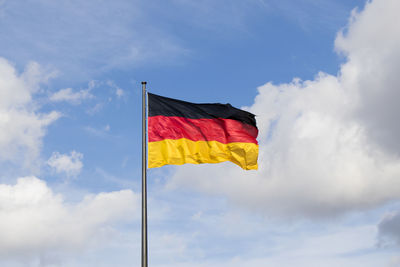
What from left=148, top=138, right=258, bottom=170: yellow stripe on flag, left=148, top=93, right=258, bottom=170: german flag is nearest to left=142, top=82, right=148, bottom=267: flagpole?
left=148, top=93, right=258, bottom=170: german flag

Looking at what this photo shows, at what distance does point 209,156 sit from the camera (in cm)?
2367

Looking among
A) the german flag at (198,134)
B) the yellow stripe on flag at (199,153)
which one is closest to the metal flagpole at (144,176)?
the german flag at (198,134)

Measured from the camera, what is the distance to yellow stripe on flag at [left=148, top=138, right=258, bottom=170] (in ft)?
71.3

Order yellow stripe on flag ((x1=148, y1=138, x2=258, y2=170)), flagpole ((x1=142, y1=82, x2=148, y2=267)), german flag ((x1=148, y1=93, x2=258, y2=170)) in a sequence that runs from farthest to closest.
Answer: german flag ((x1=148, y1=93, x2=258, y2=170)), yellow stripe on flag ((x1=148, y1=138, x2=258, y2=170)), flagpole ((x1=142, y1=82, x2=148, y2=267))

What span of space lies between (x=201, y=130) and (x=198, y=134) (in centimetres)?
33

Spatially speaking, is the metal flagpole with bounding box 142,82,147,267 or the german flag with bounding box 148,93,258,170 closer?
the metal flagpole with bounding box 142,82,147,267

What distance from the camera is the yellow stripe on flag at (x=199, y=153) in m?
Answer: 21.7

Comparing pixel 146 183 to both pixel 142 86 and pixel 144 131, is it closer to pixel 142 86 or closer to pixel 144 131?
pixel 144 131

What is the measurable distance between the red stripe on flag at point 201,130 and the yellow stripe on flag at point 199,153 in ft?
0.77

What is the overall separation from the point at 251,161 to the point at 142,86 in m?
6.96

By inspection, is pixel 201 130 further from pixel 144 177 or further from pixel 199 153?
pixel 144 177

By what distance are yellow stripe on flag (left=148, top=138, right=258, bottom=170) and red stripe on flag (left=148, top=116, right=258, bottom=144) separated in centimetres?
23

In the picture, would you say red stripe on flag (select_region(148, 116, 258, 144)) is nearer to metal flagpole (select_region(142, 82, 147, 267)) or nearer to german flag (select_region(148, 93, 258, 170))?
german flag (select_region(148, 93, 258, 170))

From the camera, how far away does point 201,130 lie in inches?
941
